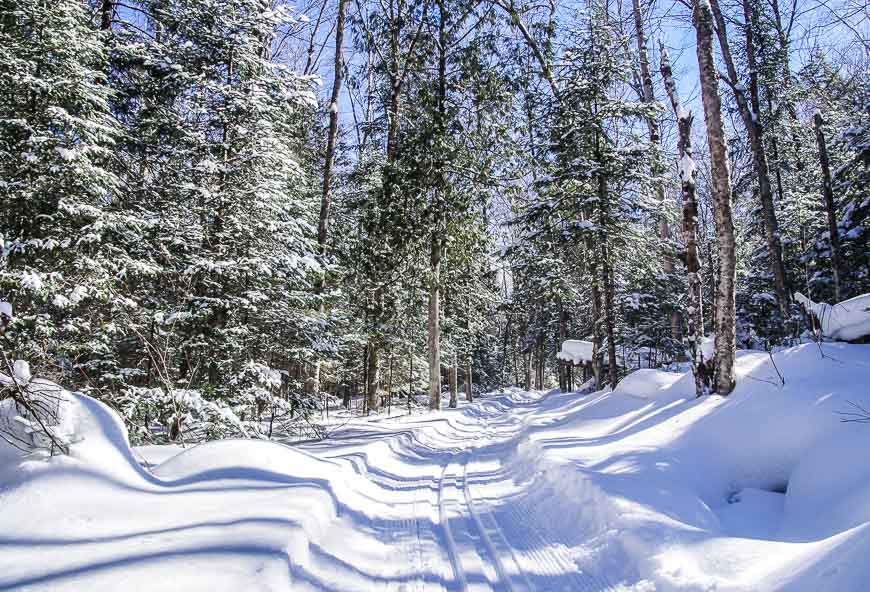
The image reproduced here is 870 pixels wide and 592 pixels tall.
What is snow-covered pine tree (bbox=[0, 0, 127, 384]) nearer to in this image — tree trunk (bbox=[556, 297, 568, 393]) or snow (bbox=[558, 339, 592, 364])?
snow (bbox=[558, 339, 592, 364])

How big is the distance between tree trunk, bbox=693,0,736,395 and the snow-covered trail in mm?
4007

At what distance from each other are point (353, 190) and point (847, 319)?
15509 millimetres

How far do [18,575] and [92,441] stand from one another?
5.73ft

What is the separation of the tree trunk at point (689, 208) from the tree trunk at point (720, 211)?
2.94 ft

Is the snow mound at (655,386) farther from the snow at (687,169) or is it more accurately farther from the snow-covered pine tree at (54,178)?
the snow-covered pine tree at (54,178)

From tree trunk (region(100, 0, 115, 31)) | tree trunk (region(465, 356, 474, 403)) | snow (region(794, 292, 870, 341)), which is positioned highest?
tree trunk (region(100, 0, 115, 31))

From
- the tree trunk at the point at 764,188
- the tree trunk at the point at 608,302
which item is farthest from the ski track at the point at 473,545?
the tree trunk at the point at 764,188

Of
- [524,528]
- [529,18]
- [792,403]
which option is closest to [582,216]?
[529,18]

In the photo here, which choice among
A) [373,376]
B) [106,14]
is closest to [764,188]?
[373,376]

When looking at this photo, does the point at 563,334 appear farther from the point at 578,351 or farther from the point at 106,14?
the point at 106,14

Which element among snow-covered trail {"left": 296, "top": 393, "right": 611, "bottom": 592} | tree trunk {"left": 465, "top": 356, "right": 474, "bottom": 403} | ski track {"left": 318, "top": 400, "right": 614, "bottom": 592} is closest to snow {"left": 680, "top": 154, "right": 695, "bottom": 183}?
snow-covered trail {"left": 296, "top": 393, "right": 611, "bottom": 592}

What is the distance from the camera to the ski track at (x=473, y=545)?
3660 millimetres

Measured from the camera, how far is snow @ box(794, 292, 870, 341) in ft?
28.2

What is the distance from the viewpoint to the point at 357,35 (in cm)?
1557
